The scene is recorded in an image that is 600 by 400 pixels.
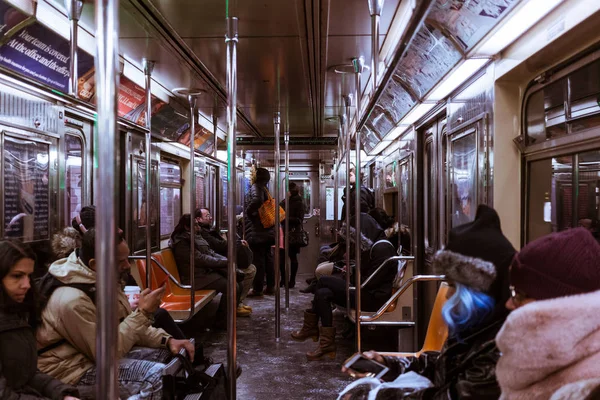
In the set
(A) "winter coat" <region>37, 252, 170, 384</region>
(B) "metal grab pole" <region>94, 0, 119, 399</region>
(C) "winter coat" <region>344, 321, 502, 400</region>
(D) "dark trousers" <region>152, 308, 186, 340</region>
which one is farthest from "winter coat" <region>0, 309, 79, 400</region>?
(D) "dark trousers" <region>152, 308, 186, 340</region>

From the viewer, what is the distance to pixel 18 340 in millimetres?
2055

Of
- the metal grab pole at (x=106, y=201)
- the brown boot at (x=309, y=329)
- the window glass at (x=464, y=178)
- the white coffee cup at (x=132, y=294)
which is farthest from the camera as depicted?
the brown boot at (x=309, y=329)

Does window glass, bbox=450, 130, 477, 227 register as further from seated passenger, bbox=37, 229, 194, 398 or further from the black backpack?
the black backpack

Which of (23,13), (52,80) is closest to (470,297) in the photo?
(23,13)

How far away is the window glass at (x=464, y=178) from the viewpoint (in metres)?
3.13

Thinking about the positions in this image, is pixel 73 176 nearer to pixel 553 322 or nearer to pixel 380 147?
pixel 553 322

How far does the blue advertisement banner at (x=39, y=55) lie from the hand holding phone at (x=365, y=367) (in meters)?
2.52

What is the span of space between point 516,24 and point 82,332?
249 cm

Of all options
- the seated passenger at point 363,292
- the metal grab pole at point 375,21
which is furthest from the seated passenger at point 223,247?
the metal grab pole at point 375,21

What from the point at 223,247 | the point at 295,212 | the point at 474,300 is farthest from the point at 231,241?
the point at 295,212

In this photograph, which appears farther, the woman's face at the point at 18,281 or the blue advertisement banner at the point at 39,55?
the blue advertisement banner at the point at 39,55

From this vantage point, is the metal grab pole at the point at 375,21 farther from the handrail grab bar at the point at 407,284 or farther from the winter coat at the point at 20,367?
the winter coat at the point at 20,367

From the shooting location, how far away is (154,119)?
5840 mm

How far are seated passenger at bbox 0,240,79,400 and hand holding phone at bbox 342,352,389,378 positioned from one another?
3.87ft
